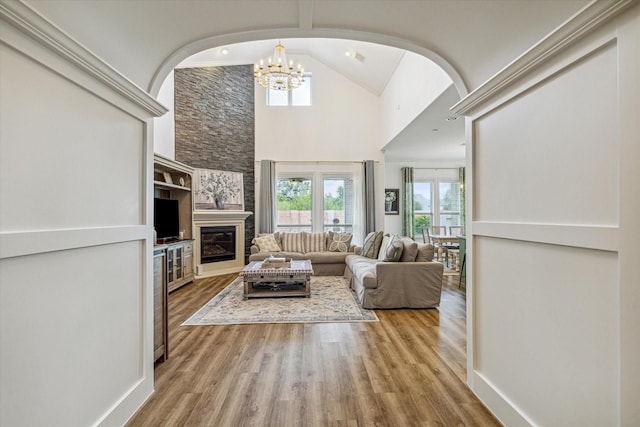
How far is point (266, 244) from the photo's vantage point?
239 inches

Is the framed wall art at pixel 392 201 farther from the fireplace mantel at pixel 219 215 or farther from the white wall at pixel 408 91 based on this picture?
the fireplace mantel at pixel 219 215

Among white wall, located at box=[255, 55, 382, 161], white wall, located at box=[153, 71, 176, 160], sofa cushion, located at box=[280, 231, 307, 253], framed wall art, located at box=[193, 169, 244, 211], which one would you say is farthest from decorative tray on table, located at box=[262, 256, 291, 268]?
white wall, located at box=[255, 55, 382, 161]

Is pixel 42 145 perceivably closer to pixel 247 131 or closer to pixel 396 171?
pixel 247 131

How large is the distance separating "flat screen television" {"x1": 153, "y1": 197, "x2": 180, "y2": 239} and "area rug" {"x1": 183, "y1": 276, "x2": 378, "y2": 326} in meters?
1.44

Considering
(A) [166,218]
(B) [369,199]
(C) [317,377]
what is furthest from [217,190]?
(C) [317,377]

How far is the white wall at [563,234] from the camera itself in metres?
1.06

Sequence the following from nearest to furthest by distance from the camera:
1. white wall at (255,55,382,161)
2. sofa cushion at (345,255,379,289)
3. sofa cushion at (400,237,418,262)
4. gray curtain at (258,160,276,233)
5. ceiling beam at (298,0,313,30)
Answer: ceiling beam at (298,0,313,30) → sofa cushion at (345,255,379,289) → sofa cushion at (400,237,418,262) → gray curtain at (258,160,276,233) → white wall at (255,55,382,161)

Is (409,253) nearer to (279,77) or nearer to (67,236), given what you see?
(67,236)

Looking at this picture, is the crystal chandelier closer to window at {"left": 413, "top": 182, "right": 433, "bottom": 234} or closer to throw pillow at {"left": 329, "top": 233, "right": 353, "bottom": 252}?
throw pillow at {"left": 329, "top": 233, "right": 353, "bottom": 252}

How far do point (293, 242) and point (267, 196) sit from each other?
127 cm

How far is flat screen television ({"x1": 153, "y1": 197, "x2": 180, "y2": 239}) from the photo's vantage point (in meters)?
4.83

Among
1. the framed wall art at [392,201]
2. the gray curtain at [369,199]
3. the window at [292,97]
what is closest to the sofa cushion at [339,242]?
the gray curtain at [369,199]

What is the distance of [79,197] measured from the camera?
142cm

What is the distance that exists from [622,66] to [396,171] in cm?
746
